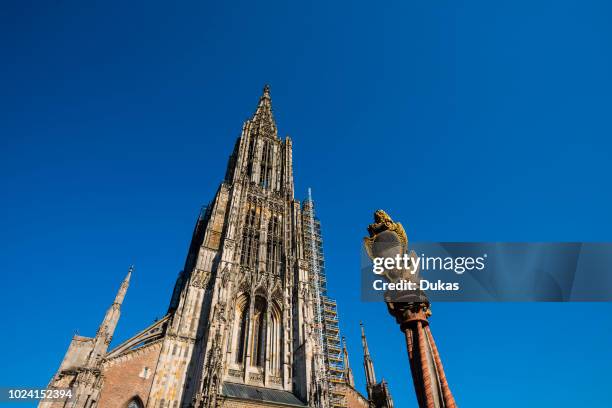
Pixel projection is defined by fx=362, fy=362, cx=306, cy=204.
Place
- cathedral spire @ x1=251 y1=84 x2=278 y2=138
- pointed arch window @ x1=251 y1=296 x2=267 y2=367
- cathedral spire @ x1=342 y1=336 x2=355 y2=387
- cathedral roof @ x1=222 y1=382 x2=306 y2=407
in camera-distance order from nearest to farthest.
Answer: cathedral roof @ x1=222 y1=382 x2=306 y2=407
pointed arch window @ x1=251 y1=296 x2=267 y2=367
cathedral spire @ x1=342 y1=336 x2=355 y2=387
cathedral spire @ x1=251 y1=84 x2=278 y2=138

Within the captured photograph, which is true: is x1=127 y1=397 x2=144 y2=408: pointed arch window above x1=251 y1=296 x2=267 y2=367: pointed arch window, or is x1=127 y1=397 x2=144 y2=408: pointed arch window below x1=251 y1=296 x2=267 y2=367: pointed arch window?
below

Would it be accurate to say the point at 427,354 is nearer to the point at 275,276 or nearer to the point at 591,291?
the point at 591,291

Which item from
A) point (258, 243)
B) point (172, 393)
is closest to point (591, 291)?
point (172, 393)

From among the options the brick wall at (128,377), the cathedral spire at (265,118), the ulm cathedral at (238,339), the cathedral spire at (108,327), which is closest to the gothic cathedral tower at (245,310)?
the ulm cathedral at (238,339)

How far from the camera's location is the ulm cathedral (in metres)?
19.9

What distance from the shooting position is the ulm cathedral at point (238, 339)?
1989 cm

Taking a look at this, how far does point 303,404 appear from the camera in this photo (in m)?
21.1

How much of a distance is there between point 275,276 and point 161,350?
9.35 metres

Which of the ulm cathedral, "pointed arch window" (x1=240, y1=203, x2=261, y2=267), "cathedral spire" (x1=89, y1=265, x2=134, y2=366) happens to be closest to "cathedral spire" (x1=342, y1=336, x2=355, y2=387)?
the ulm cathedral

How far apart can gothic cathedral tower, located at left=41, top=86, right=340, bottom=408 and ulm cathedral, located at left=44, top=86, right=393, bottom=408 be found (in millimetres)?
67

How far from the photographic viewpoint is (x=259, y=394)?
20.9 m

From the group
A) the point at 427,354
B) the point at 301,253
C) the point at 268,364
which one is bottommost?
the point at 427,354
